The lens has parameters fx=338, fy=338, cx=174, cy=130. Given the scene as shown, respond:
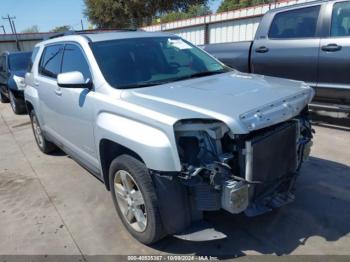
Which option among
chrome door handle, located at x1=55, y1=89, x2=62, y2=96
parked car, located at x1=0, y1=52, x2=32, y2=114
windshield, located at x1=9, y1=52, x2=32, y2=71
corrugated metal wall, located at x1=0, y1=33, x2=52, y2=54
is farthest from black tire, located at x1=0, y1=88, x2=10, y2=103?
corrugated metal wall, located at x1=0, y1=33, x2=52, y2=54

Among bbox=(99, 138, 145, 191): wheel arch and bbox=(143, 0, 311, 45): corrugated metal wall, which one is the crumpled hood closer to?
bbox=(99, 138, 145, 191): wheel arch

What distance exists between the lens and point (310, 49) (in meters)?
5.39

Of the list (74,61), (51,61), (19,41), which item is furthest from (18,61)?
(19,41)

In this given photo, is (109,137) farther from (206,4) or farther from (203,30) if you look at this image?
(206,4)

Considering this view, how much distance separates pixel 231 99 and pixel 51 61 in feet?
10.0

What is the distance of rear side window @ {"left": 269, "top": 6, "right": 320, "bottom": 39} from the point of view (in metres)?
5.48

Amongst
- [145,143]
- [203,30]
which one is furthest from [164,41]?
[203,30]

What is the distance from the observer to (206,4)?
33406mm

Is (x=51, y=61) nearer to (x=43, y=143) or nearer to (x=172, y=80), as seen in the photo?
(x=43, y=143)

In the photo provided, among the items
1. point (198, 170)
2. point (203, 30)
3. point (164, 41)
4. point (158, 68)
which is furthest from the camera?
point (203, 30)

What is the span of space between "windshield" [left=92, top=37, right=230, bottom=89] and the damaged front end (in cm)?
98

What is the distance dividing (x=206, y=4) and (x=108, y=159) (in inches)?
1296

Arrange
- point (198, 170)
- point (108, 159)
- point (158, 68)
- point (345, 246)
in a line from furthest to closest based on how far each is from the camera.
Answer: point (158, 68) → point (108, 159) → point (345, 246) → point (198, 170)

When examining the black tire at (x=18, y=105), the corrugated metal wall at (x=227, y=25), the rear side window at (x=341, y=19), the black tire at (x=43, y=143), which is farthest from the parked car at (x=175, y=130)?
the corrugated metal wall at (x=227, y=25)
